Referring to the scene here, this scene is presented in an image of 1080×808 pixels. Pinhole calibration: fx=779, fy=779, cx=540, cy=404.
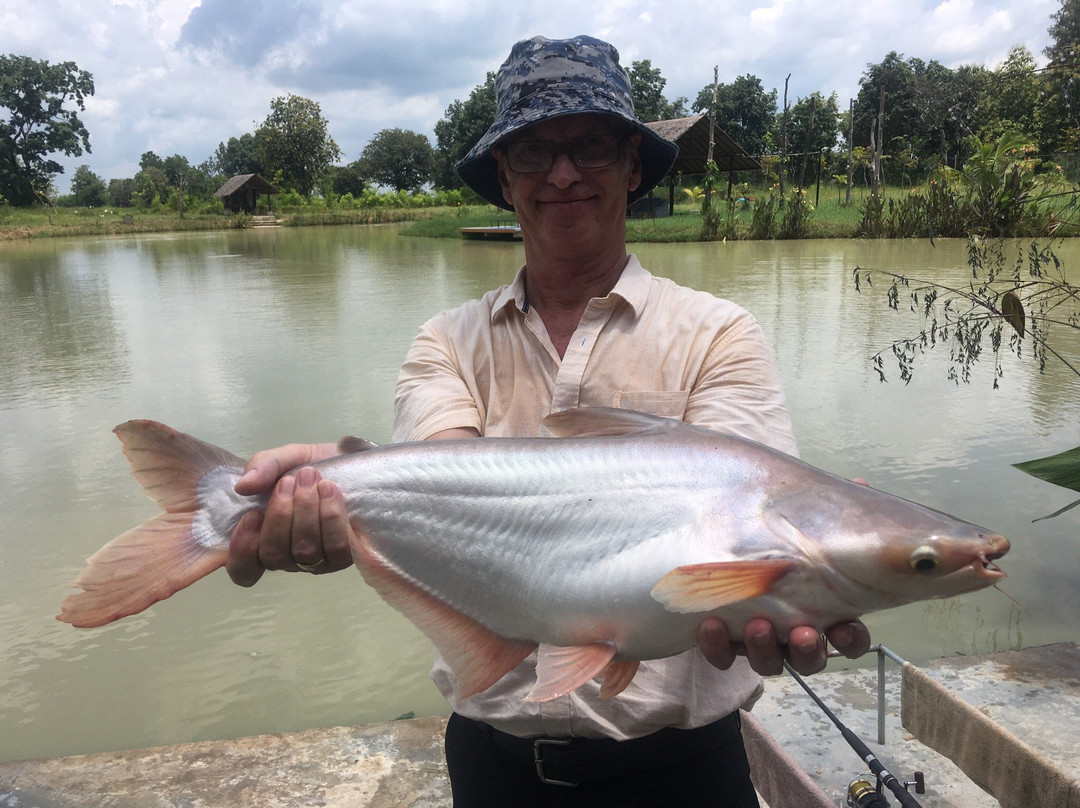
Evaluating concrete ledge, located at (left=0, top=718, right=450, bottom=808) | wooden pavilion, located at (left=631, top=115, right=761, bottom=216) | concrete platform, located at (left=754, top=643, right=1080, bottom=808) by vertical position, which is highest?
wooden pavilion, located at (left=631, top=115, right=761, bottom=216)

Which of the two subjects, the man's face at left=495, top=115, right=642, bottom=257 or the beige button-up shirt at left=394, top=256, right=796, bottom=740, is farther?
the man's face at left=495, top=115, right=642, bottom=257

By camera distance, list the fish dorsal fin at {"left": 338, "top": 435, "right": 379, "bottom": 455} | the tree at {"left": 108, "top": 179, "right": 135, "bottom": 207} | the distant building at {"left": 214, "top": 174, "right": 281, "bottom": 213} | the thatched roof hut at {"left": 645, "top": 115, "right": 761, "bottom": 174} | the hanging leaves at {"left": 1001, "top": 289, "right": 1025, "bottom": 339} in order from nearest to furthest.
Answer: the fish dorsal fin at {"left": 338, "top": 435, "right": 379, "bottom": 455}, the hanging leaves at {"left": 1001, "top": 289, "right": 1025, "bottom": 339}, the thatched roof hut at {"left": 645, "top": 115, "right": 761, "bottom": 174}, the distant building at {"left": 214, "top": 174, "right": 281, "bottom": 213}, the tree at {"left": 108, "top": 179, "right": 135, "bottom": 207}

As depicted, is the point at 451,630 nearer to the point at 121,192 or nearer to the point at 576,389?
the point at 576,389

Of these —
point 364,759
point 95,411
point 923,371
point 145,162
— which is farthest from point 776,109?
point 145,162

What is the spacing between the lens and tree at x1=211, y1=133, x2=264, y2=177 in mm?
89125

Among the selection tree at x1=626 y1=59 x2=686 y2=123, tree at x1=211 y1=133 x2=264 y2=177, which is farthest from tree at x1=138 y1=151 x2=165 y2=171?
tree at x1=626 y1=59 x2=686 y2=123

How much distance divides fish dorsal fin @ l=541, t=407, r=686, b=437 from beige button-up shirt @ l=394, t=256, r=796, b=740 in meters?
0.16

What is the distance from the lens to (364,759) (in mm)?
2828

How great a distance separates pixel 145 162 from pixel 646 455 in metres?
122

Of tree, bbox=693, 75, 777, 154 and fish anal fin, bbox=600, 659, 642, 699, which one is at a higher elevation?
tree, bbox=693, 75, 777, 154

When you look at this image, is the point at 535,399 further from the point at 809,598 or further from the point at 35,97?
the point at 35,97

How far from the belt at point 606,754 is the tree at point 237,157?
93.8 meters

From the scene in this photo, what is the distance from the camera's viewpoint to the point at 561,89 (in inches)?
71.1

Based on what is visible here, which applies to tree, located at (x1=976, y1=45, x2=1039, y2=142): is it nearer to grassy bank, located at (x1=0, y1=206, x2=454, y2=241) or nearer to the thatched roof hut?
the thatched roof hut
